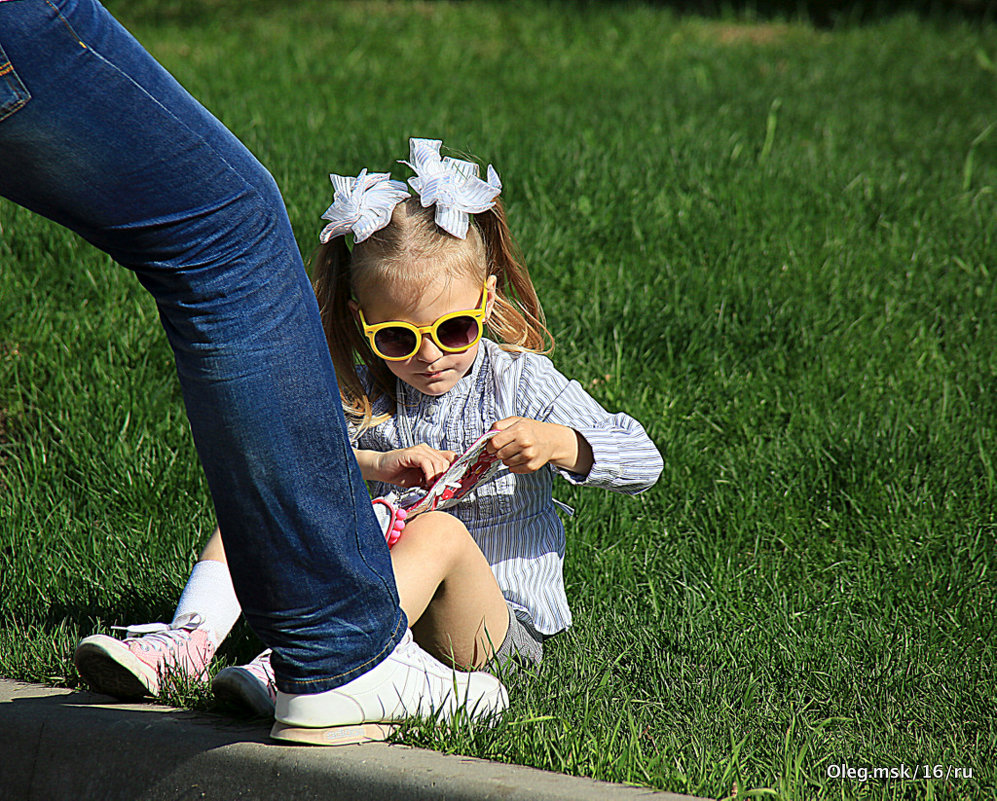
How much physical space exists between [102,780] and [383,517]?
84 cm

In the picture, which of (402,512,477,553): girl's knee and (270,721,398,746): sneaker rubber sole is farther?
(402,512,477,553): girl's knee

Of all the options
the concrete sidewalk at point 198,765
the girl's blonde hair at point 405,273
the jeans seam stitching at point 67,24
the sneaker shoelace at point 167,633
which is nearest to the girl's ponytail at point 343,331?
the girl's blonde hair at point 405,273

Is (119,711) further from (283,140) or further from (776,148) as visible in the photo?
(776,148)

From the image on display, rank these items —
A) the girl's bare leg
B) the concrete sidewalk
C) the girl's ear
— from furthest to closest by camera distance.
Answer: the girl's ear → the girl's bare leg → the concrete sidewalk

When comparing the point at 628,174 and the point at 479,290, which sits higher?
the point at 479,290

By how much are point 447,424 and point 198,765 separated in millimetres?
985

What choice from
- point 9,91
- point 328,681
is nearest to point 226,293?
point 9,91

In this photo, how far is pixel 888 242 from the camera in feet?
15.6

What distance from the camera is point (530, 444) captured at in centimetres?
227

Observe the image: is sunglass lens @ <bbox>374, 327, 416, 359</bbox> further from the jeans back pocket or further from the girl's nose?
the jeans back pocket

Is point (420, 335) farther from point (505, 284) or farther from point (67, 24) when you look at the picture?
point (67, 24)

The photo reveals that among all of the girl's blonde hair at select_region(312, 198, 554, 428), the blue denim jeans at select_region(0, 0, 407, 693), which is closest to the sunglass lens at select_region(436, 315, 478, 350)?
the girl's blonde hair at select_region(312, 198, 554, 428)

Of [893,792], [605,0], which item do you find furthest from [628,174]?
[605,0]

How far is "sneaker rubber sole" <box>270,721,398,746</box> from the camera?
189 centimetres
